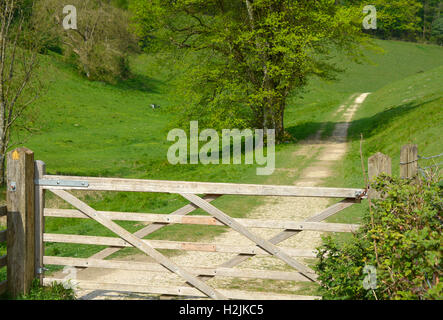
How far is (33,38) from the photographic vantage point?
21.9 m

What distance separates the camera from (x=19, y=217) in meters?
7.07

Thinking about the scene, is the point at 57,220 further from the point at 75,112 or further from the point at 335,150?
the point at 75,112

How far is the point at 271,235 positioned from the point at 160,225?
589 cm

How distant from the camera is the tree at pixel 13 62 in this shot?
66.8 ft

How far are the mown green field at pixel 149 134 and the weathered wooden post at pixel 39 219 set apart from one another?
3310 mm

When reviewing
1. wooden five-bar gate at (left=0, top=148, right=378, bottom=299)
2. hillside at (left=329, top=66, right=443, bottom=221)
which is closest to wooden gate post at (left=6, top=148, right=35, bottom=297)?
wooden five-bar gate at (left=0, top=148, right=378, bottom=299)

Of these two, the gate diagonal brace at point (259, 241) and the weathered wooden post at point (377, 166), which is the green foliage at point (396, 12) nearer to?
the weathered wooden post at point (377, 166)

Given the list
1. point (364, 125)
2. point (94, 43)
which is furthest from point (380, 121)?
point (94, 43)

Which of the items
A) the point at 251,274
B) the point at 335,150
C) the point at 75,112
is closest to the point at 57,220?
the point at 251,274

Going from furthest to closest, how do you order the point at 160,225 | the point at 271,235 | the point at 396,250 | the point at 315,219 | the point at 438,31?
the point at 438,31
the point at 271,235
the point at 160,225
the point at 315,219
the point at 396,250

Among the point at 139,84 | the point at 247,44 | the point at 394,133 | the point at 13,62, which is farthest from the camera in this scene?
the point at 139,84

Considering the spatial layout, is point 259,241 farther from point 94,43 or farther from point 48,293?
point 94,43

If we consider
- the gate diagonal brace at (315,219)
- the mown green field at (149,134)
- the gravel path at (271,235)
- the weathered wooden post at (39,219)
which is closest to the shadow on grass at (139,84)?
the mown green field at (149,134)

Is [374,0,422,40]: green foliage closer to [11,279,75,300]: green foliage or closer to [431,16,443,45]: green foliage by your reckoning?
[11,279,75,300]: green foliage
